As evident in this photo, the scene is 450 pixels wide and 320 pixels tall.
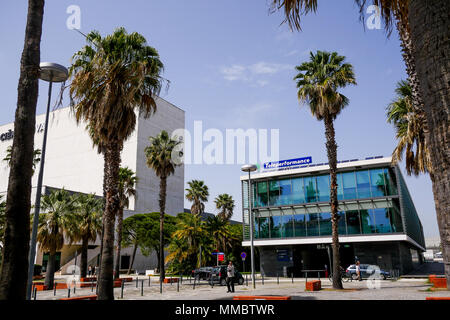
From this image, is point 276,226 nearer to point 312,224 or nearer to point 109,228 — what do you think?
point 312,224

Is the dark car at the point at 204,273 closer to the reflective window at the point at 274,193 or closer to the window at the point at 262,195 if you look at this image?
the window at the point at 262,195

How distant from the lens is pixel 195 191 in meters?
59.0

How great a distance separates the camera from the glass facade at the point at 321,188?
35.4 metres

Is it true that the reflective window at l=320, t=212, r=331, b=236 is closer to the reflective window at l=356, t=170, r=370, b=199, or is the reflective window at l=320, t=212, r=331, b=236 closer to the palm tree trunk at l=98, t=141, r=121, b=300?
the reflective window at l=356, t=170, r=370, b=199

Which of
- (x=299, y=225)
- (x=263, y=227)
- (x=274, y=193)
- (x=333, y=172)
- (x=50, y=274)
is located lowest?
(x=50, y=274)

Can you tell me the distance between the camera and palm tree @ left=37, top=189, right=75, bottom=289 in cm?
2775

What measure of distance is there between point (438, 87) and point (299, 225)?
36678 mm

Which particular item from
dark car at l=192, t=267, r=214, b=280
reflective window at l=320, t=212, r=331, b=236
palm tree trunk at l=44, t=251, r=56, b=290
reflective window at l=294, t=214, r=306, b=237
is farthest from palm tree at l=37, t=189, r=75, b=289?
reflective window at l=320, t=212, r=331, b=236

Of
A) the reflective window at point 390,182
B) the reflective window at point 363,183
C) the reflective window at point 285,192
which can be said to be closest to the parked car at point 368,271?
the reflective window at point 363,183

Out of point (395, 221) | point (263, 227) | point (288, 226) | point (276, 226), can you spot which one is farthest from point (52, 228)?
point (395, 221)

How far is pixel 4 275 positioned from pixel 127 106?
11780mm

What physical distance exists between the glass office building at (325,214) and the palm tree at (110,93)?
2276cm

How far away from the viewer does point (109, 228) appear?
15.6 metres
